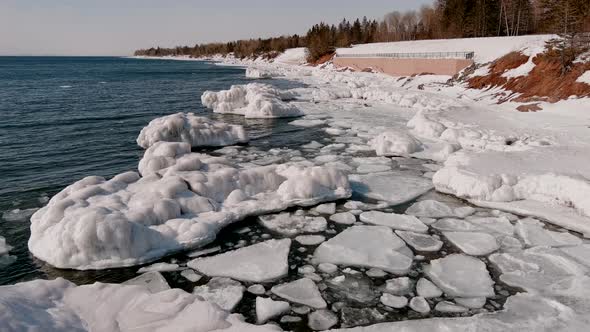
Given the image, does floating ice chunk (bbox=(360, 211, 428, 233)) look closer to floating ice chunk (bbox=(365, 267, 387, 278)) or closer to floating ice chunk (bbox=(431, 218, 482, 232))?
floating ice chunk (bbox=(431, 218, 482, 232))

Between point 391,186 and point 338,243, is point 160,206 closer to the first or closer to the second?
point 338,243

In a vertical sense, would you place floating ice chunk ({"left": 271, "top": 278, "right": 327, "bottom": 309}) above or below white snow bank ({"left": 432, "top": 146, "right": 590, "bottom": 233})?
below

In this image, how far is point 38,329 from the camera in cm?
412

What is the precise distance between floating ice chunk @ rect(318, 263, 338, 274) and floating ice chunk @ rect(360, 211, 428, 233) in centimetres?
204

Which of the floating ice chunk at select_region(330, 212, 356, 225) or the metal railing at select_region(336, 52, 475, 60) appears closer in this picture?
the floating ice chunk at select_region(330, 212, 356, 225)

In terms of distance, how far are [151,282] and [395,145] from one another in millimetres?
10011

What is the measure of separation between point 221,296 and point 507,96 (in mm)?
22885

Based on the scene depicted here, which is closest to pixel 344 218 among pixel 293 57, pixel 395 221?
pixel 395 221

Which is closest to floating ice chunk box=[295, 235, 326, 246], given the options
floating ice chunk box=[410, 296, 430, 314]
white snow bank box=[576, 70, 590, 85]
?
floating ice chunk box=[410, 296, 430, 314]

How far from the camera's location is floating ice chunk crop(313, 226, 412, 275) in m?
6.61

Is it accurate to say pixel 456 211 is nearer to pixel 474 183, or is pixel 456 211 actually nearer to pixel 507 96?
pixel 474 183

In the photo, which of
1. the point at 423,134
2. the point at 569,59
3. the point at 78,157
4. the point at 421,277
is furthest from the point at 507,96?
the point at 78,157

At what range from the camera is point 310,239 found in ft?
24.7

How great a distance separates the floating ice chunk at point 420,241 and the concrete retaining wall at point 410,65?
100 ft
